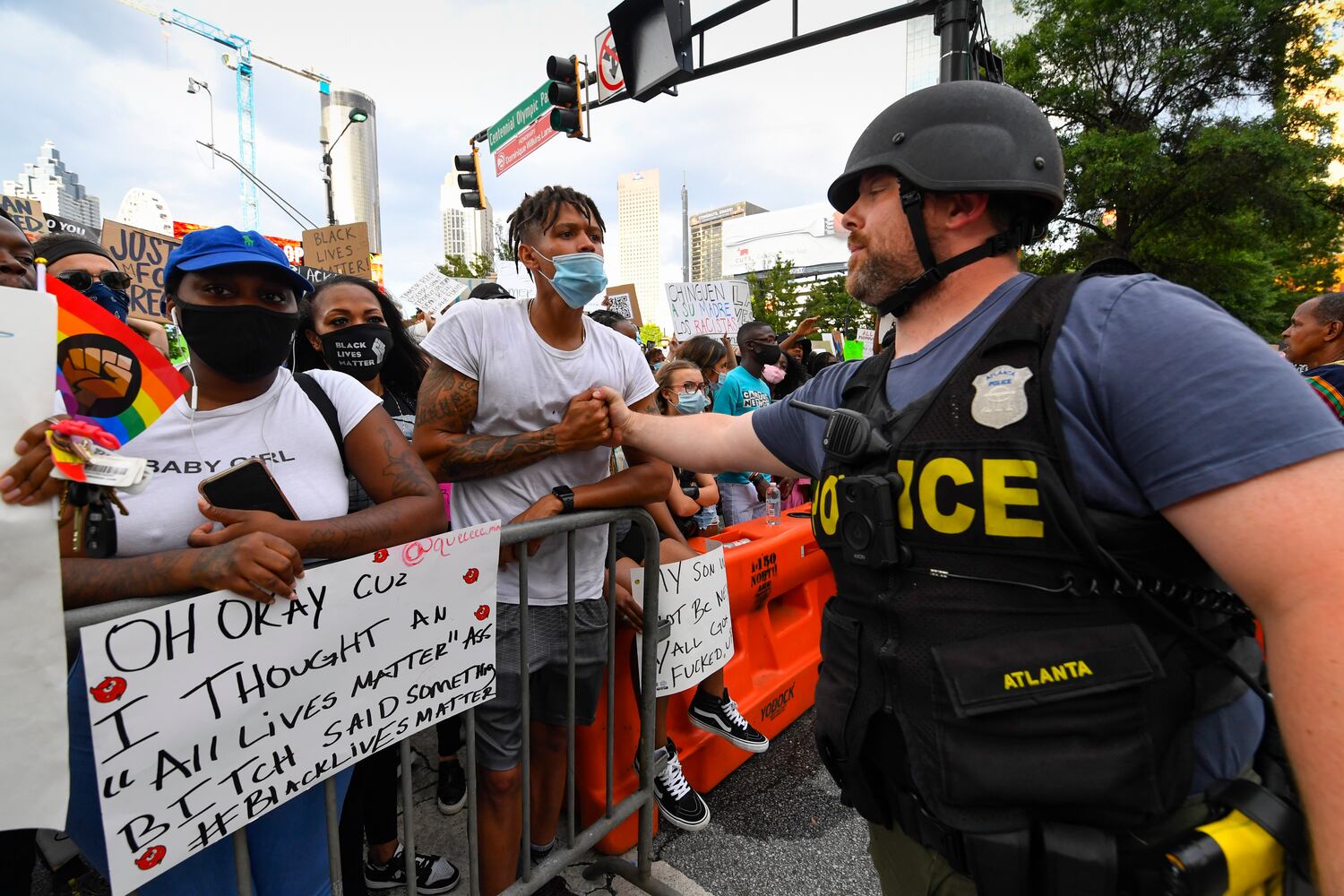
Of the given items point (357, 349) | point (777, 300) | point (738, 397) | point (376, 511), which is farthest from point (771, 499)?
point (777, 300)

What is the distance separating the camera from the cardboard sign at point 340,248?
638cm

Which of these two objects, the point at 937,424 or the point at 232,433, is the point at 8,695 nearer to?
the point at 232,433

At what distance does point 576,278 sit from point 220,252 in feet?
3.44

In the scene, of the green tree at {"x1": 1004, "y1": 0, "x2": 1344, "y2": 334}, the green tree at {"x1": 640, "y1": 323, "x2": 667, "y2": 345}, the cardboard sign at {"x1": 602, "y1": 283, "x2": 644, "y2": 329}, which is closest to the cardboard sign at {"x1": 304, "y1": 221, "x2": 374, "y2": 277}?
the cardboard sign at {"x1": 602, "y1": 283, "x2": 644, "y2": 329}

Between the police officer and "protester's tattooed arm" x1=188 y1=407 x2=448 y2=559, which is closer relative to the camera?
the police officer

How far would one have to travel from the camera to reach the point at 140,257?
495cm

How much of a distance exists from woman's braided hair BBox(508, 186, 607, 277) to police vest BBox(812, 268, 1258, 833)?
164 centimetres

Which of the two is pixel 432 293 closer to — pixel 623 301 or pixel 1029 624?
pixel 623 301

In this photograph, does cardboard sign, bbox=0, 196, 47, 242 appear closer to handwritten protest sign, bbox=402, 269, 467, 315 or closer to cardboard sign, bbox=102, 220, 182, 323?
cardboard sign, bbox=102, 220, 182, 323

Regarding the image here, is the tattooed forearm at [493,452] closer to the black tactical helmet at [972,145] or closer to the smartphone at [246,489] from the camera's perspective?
the smartphone at [246,489]

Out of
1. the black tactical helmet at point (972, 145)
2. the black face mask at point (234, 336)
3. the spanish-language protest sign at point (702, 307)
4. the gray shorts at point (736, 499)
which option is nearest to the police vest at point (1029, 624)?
the black tactical helmet at point (972, 145)

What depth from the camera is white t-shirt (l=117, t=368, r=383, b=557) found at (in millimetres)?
1502

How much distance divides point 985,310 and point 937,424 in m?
0.31

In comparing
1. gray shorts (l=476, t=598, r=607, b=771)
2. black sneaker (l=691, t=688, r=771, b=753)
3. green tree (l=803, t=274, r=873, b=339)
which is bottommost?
black sneaker (l=691, t=688, r=771, b=753)
